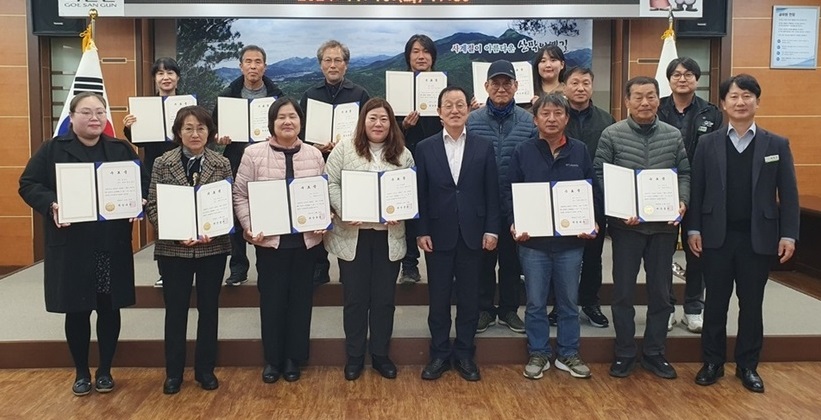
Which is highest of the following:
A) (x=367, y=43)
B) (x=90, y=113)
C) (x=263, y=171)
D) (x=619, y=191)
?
(x=367, y=43)

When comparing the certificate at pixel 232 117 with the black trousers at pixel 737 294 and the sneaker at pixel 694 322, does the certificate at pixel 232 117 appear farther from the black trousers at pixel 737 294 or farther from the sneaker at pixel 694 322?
the sneaker at pixel 694 322

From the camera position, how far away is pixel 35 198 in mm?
3057

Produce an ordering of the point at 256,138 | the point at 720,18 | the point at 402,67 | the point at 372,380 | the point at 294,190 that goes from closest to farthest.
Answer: the point at 294,190, the point at 372,380, the point at 256,138, the point at 720,18, the point at 402,67

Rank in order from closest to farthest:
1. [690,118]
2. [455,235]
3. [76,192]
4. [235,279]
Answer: [76,192]
[455,235]
[690,118]
[235,279]

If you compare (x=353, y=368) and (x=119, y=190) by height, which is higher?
(x=119, y=190)

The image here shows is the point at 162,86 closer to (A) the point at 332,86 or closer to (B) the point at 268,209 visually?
(A) the point at 332,86

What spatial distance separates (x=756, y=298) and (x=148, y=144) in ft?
11.8

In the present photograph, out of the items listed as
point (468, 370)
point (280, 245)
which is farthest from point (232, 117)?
point (468, 370)

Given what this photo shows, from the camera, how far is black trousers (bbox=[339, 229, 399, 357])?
3.38 meters

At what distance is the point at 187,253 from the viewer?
124 inches

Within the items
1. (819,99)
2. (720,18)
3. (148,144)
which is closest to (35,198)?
(148,144)

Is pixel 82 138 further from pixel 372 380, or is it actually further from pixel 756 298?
pixel 756 298

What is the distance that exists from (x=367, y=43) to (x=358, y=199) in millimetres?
3861

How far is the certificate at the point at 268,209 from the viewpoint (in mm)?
3227
